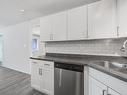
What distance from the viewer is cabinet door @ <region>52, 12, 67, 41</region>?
2.86 metres

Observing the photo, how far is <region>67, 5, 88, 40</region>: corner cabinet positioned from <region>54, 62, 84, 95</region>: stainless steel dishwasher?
Result: 0.78 m

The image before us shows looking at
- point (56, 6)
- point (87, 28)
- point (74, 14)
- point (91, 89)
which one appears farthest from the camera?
point (56, 6)

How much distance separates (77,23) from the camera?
2621mm

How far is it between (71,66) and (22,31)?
145 inches

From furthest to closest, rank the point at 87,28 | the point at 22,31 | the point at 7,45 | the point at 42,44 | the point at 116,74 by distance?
the point at 7,45
the point at 22,31
the point at 42,44
the point at 87,28
the point at 116,74

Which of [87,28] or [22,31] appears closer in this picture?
Answer: [87,28]

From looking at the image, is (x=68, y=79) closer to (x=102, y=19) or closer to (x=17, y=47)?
(x=102, y=19)

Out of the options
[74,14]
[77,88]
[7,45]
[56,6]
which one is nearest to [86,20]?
[74,14]

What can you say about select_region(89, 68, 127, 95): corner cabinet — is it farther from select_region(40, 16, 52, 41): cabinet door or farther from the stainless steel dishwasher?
select_region(40, 16, 52, 41): cabinet door

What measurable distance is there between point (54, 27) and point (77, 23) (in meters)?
0.73

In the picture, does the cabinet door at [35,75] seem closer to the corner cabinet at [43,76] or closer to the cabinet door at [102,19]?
the corner cabinet at [43,76]

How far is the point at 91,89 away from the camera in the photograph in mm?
1814

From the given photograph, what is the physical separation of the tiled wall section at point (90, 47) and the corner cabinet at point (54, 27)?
35 cm

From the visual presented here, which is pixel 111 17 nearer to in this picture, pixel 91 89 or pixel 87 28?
pixel 87 28
